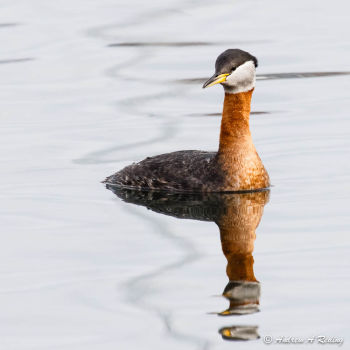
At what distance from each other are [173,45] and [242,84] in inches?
414

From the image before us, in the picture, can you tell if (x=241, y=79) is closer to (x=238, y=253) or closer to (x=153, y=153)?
(x=153, y=153)

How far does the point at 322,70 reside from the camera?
21141 millimetres

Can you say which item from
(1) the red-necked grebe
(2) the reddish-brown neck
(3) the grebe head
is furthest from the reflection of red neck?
(3) the grebe head

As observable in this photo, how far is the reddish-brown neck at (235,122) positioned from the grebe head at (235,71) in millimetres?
132

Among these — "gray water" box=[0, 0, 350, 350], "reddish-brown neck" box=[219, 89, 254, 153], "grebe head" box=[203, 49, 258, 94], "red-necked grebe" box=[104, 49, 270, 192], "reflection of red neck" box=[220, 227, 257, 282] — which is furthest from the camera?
"reddish-brown neck" box=[219, 89, 254, 153]

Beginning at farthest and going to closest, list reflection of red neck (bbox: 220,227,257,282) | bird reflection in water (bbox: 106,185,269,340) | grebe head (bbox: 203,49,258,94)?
1. grebe head (bbox: 203,49,258,94)
2. reflection of red neck (bbox: 220,227,257,282)
3. bird reflection in water (bbox: 106,185,269,340)

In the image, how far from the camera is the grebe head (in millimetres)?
13461

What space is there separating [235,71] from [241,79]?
0.16 metres

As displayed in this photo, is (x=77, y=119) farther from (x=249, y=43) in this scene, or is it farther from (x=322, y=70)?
(x=249, y=43)

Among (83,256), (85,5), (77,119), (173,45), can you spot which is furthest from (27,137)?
(85,5)

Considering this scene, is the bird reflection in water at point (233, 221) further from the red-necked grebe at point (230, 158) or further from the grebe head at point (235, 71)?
the grebe head at point (235, 71)

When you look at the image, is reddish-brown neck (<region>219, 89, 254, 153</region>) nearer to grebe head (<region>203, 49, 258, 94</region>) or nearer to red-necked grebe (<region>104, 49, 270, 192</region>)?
red-necked grebe (<region>104, 49, 270, 192</region>)

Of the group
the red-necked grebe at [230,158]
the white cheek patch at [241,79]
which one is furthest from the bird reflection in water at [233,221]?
the white cheek patch at [241,79]

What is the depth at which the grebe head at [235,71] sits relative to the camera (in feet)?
44.2
